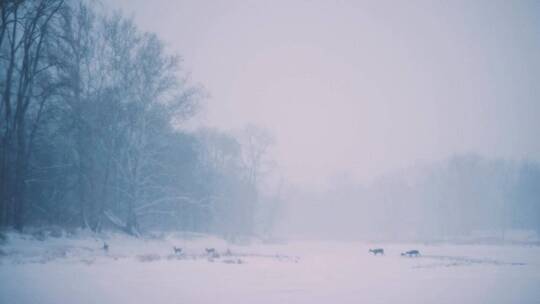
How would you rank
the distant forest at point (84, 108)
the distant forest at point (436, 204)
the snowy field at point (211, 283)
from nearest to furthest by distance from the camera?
1. the snowy field at point (211, 283)
2. the distant forest at point (84, 108)
3. the distant forest at point (436, 204)

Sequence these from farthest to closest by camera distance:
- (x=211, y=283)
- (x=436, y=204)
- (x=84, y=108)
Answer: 1. (x=436, y=204)
2. (x=84, y=108)
3. (x=211, y=283)

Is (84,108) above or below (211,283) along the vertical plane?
above

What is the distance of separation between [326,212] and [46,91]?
103m

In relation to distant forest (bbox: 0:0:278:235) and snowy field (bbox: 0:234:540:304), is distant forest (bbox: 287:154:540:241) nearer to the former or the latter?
distant forest (bbox: 0:0:278:235)

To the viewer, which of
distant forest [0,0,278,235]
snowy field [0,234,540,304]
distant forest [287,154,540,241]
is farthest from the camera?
distant forest [287,154,540,241]

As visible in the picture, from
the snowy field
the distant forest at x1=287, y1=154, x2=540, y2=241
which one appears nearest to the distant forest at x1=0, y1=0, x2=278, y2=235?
the snowy field

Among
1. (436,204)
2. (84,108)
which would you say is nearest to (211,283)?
(84,108)

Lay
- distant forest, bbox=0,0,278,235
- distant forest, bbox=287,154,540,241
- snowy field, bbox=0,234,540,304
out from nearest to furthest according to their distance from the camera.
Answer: snowy field, bbox=0,234,540,304 < distant forest, bbox=0,0,278,235 < distant forest, bbox=287,154,540,241

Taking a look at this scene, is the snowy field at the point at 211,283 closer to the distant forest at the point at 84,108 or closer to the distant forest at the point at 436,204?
the distant forest at the point at 84,108

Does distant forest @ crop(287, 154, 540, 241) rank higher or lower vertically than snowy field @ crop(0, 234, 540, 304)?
higher

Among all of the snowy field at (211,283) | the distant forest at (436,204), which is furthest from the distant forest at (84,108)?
the distant forest at (436,204)

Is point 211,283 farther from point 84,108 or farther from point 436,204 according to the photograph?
point 436,204

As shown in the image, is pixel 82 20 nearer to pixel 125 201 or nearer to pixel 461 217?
pixel 125 201

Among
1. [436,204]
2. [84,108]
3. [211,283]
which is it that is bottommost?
[211,283]
